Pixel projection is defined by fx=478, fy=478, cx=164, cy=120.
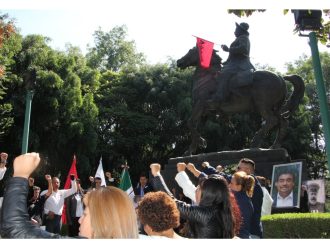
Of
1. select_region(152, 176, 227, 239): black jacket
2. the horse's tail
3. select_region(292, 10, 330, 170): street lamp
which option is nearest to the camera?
select_region(152, 176, 227, 239): black jacket

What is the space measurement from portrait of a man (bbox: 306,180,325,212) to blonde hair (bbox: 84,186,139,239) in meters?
7.53

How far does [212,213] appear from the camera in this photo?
10.8 ft

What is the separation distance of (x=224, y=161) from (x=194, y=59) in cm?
310

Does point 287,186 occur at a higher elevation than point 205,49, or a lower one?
lower

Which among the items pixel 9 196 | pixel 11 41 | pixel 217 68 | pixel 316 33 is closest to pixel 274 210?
pixel 316 33

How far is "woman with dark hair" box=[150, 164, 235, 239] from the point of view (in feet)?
10.8

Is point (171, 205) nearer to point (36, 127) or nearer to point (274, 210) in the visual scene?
point (274, 210)

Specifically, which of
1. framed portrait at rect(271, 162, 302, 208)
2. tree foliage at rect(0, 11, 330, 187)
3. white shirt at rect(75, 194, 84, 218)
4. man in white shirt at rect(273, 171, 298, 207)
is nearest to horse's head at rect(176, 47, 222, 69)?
framed portrait at rect(271, 162, 302, 208)

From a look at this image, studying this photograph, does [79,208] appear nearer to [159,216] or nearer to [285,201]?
[285,201]

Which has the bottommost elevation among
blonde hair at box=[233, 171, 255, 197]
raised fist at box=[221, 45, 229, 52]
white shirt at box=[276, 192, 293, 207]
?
white shirt at box=[276, 192, 293, 207]

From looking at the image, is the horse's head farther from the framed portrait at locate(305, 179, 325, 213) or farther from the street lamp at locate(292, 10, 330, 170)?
the street lamp at locate(292, 10, 330, 170)

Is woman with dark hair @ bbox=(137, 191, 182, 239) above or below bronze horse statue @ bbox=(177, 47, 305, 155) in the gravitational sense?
below

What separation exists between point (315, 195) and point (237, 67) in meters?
4.11

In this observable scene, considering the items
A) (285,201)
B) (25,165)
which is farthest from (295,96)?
(25,165)
